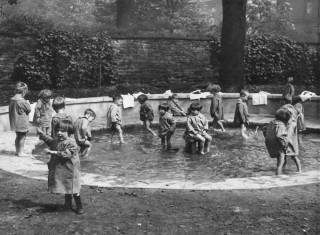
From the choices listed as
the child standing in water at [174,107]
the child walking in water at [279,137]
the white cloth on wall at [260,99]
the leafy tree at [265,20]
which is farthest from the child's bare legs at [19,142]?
the leafy tree at [265,20]

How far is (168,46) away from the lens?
2280cm

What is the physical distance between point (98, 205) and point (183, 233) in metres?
1.59

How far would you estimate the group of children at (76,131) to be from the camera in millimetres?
6559

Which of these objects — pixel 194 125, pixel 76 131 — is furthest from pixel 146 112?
pixel 76 131

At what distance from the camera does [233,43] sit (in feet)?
64.3

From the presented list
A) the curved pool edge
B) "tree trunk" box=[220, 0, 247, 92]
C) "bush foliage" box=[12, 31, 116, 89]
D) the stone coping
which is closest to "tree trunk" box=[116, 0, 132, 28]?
"bush foliage" box=[12, 31, 116, 89]

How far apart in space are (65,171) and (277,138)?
4.27 meters

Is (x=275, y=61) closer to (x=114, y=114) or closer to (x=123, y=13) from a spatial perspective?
(x=123, y=13)

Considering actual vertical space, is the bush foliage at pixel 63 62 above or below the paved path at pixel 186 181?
above

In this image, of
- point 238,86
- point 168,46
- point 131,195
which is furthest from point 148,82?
point 131,195

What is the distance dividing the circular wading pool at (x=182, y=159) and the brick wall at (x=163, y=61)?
868 cm

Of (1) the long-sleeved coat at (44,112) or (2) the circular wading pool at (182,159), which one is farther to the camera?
(1) the long-sleeved coat at (44,112)

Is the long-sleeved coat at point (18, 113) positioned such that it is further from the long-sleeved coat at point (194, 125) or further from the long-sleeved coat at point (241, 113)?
the long-sleeved coat at point (241, 113)

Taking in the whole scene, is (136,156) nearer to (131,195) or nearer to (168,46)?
(131,195)
